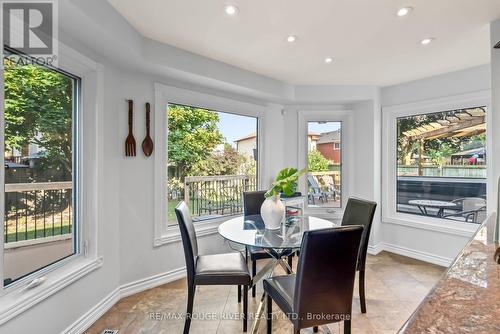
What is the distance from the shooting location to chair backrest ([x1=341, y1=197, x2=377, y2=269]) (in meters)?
2.38

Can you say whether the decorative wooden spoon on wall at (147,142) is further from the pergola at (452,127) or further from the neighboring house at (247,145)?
the pergola at (452,127)

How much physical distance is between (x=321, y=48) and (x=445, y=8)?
101 cm

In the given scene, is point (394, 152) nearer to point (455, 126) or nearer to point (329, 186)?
point (455, 126)

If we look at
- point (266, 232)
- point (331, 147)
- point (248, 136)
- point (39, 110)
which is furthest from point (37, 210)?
point (331, 147)

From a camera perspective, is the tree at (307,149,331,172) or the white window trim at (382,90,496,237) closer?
the white window trim at (382,90,496,237)

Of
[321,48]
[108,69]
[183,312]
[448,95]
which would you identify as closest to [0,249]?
[183,312]

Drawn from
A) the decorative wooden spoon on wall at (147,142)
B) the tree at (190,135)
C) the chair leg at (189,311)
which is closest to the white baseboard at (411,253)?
the tree at (190,135)

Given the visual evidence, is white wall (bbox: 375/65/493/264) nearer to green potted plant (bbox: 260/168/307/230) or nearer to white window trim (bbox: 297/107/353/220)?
white window trim (bbox: 297/107/353/220)

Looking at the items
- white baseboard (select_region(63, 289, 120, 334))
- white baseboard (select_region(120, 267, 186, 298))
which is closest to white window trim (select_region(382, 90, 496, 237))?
white baseboard (select_region(120, 267, 186, 298))

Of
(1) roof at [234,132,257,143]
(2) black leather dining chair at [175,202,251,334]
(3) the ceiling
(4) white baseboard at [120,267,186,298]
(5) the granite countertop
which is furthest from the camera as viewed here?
(1) roof at [234,132,257,143]

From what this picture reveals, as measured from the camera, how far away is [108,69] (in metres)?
2.46

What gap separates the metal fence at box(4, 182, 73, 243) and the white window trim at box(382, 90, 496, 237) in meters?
3.98

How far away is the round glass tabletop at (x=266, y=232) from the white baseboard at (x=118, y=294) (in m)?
1.02

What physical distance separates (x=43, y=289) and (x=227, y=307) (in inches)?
57.4
